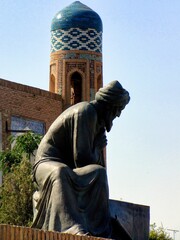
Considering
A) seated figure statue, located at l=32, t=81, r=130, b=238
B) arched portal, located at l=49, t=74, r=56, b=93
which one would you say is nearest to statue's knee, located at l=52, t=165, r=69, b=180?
seated figure statue, located at l=32, t=81, r=130, b=238

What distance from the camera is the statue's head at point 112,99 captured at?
6922mm

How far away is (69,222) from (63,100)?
21873 millimetres

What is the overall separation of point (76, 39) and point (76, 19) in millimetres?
679

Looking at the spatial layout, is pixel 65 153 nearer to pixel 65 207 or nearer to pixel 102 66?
pixel 65 207

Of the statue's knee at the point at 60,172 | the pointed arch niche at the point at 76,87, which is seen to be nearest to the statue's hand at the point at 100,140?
the statue's knee at the point at 60,172

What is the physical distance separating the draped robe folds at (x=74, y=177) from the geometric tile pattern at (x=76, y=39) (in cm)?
2115

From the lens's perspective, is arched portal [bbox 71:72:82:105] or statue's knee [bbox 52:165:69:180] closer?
statue's knee [bbox 52:165:69:180]

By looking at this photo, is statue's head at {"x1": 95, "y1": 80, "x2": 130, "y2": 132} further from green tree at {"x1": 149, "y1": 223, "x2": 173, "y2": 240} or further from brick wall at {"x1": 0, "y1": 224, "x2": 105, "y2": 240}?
green tree at {"x1": 149, "y1": 223, "x2": 173, "y2": 240}

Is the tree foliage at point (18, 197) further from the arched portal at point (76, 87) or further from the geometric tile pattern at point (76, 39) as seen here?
the arched portal at point (76, 87)

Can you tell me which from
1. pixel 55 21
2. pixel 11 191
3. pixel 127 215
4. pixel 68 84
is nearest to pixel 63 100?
pixel 68 84

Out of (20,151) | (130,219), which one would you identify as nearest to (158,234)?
(20,151)

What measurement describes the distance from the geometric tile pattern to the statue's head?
21.0 metres

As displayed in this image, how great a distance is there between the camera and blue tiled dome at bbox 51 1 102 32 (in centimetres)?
2795

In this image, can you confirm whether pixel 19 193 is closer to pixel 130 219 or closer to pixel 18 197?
pixel 18 197
